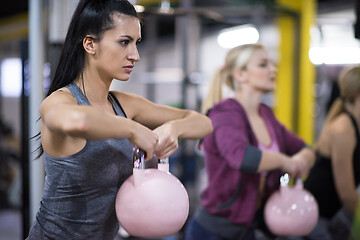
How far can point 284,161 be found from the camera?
190cm

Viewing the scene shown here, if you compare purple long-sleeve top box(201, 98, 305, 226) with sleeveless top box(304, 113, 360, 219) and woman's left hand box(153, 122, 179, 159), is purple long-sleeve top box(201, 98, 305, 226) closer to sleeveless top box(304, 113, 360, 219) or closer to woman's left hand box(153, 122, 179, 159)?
sleeveless top box(304, 113, 360, 219)

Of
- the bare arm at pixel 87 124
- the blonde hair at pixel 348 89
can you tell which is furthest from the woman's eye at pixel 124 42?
the blonde hair at pixel 348 89

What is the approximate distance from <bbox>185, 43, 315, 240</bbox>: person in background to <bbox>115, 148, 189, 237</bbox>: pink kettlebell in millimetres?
703

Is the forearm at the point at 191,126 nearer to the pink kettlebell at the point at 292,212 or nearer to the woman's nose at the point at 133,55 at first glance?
the woman's nose at the point at 133,55

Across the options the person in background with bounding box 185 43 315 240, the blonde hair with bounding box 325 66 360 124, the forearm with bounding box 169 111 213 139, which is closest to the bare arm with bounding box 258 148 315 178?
the person in background with bounding box 185 43 315 240

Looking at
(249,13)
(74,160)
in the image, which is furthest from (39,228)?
(249,13)

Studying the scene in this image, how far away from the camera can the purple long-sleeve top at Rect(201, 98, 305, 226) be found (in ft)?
6.15

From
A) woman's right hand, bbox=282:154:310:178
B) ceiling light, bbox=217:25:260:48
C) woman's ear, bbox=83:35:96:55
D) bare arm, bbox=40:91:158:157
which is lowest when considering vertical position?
woman's right hand, bbox=282:154:310:178

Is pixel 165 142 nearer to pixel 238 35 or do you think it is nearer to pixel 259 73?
pixel 259 73

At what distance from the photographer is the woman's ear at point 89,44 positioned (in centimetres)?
123

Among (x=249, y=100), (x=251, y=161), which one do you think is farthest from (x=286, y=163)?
(x=249, y=100)

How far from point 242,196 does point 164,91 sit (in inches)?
310

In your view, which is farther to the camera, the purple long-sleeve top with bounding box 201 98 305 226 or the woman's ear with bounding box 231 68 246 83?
the woman's ear with bounding box 231 68 246 83

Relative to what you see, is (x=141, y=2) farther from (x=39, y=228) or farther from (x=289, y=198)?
(x=39, y=228)
